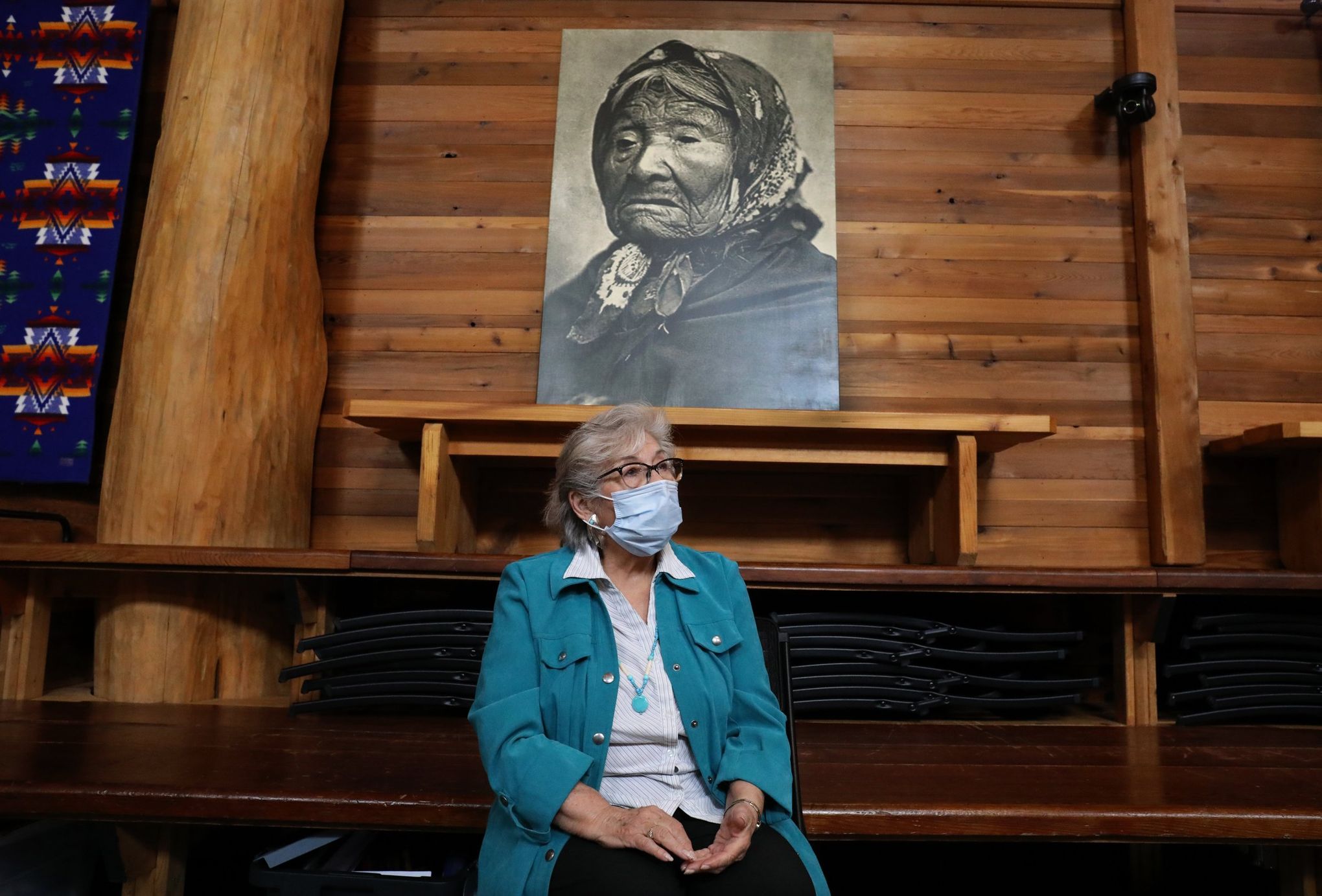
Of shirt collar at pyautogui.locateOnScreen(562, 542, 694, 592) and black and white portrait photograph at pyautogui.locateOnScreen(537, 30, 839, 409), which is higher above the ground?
black and white portrait photograph at pyautogui.locateOnScreen(537, 30, 839, 409)

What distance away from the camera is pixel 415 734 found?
7.43 feet

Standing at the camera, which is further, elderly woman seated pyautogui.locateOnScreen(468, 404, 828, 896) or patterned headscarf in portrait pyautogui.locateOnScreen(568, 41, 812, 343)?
patterned headscarf in portrait pyautogui.locateOnScreen(568, 41, 812, 343)

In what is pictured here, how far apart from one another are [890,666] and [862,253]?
5.15 ft

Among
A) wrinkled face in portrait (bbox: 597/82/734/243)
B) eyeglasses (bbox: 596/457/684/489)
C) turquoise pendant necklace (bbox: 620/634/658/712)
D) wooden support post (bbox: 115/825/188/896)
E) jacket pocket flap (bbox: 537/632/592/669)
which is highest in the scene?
wrinkled face in portrait (bbox: 597/82/734/243)

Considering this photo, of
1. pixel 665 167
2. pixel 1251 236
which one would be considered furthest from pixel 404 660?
pixel 1251 236

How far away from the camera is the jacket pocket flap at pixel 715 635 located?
5.09ft

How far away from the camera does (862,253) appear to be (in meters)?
3.22

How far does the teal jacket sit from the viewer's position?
4.54 ft

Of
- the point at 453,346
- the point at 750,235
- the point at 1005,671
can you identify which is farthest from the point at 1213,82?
the point at 453,346

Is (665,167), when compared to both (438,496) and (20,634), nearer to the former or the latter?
(438,496)

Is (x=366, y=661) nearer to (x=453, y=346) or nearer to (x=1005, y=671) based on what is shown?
(x=453, y=346)

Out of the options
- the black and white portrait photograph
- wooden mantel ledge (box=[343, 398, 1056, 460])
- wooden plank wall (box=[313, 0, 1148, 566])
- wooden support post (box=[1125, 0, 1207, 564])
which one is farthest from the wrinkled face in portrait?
wooden support post (box=[1125, 0, 1207, 564])

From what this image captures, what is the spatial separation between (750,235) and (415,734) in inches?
81.5

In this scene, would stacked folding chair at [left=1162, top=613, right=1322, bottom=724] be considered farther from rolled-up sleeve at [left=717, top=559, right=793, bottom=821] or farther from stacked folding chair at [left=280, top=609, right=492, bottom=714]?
stacked folding chair at [left=280, top=609, right=492, bottom=714]
